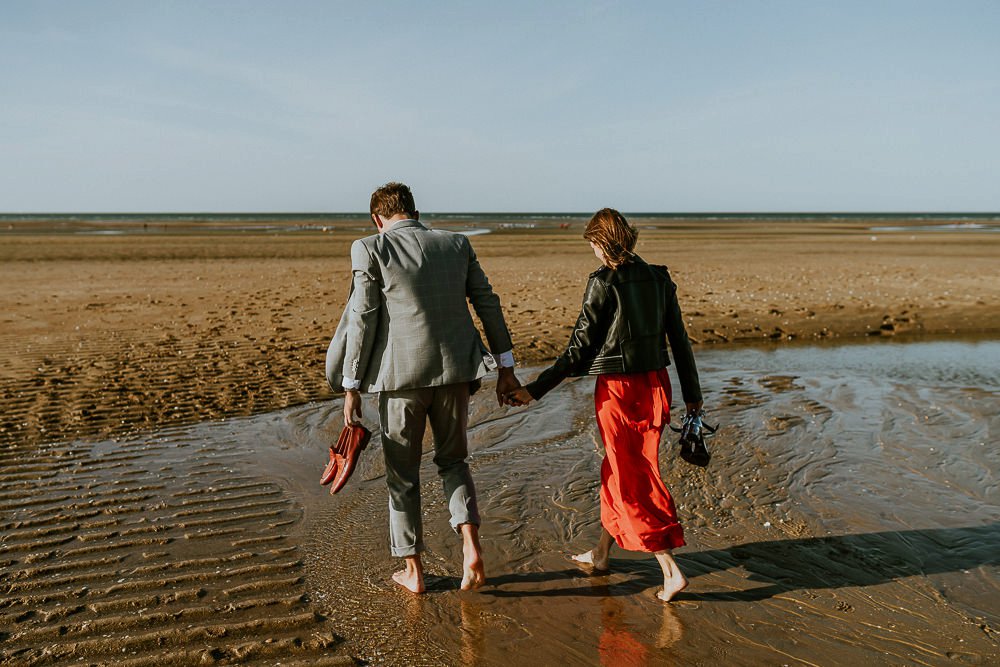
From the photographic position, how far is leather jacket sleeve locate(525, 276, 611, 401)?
3512mm

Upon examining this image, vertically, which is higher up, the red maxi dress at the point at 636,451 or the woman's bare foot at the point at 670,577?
the red maxi dress at the point at 636,451

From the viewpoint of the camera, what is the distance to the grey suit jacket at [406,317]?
11.1 feet

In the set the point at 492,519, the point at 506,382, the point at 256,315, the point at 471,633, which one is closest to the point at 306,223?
the point at 256,315

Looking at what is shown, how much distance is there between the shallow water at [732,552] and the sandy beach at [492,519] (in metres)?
0.02

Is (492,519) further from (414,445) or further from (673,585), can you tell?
(673,585)

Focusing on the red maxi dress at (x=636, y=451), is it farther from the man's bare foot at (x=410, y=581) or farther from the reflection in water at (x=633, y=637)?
the man's bare foot at (x=410, y=581)

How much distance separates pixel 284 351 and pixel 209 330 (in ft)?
6.51

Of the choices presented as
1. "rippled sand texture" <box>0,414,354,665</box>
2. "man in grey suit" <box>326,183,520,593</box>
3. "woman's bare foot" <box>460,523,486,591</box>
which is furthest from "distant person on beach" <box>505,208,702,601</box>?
"rippled sand texture" <box>0,414,354,665</box>

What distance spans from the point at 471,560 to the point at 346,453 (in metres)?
0.87

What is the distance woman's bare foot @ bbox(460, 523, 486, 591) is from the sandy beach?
0.28 ft

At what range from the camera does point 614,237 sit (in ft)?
11.4

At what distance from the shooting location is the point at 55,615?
10.9 feet

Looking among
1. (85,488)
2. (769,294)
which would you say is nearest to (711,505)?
(85,488)

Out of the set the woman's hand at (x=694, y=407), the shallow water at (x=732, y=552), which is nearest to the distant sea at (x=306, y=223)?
the shallow water at (x=732, y=552)
